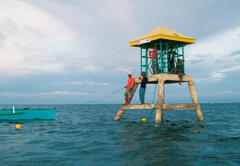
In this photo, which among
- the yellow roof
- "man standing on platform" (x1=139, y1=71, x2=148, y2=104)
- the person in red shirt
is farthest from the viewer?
the person in red shirt

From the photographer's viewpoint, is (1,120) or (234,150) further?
(1,120)

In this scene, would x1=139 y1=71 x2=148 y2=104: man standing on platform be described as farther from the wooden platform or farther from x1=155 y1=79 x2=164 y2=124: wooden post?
x1=155 y1=79 x2=164 y2=124: wooden post

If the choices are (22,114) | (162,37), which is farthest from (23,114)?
(162,37)

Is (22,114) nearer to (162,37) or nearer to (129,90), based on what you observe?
(129,90)

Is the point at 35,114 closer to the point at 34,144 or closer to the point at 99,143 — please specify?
the point at 34,144

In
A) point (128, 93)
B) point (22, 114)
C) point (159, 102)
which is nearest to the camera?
point (159, 102)

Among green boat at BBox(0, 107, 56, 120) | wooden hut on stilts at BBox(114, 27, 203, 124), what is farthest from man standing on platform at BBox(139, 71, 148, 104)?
green boat at BBox(0, 107, 56, 120)

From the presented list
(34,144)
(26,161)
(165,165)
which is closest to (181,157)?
(165,165)

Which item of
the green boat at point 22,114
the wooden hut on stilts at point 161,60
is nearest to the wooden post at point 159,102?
the wooden hut on stilts at point 161,60

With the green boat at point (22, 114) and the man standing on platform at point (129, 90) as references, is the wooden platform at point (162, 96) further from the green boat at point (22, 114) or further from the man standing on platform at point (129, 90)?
the green boat at point (22, 114)

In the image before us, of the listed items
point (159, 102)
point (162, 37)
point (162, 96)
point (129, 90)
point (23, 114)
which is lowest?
point (23, 114)

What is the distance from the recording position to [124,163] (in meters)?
7.26

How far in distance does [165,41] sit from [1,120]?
17723 millimetres

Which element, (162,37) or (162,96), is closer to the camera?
(162,37)
